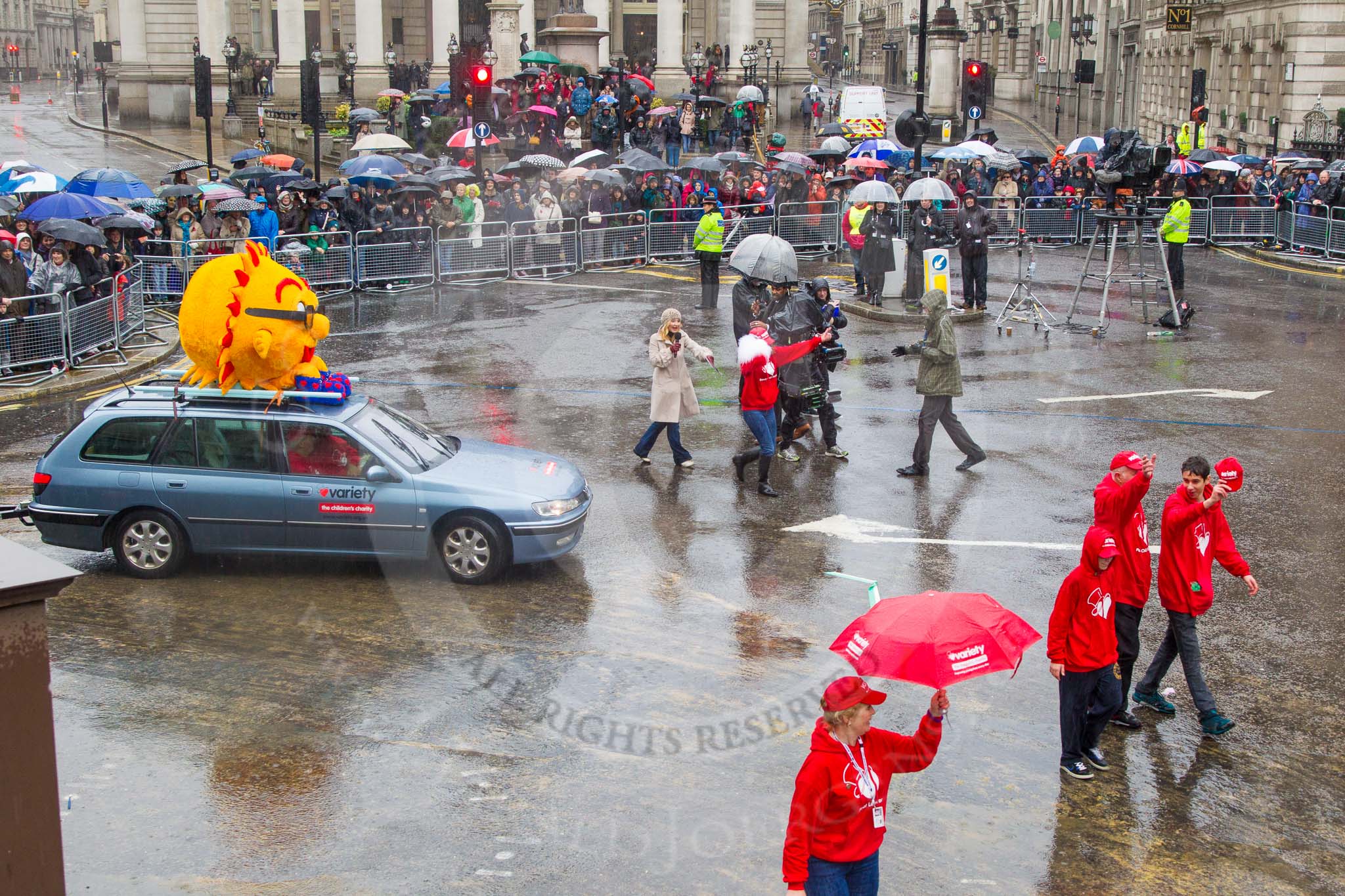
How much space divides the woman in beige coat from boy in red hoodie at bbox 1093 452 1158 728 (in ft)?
19.3

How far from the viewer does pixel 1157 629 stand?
10.1 meters

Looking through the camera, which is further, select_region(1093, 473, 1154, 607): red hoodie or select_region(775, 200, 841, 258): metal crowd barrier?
select_region(775, 200, 841, 258): metal crowd barrier

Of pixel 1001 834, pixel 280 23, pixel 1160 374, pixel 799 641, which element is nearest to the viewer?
pixel 1001 834

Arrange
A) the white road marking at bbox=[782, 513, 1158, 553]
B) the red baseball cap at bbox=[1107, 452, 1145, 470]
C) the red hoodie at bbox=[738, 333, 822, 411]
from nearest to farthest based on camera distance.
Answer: the red baseball cap at bbox=[1107, 452, 1145, 470] < the white road marking at bbox=[782, 513, 1158, 553] < the red hoodie at bbox=[738, 333, 822, 411]

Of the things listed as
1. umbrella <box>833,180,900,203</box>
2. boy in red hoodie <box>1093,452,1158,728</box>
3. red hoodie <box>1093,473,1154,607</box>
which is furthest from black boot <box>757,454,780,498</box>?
umbrella <box>833,180,900,203</box>

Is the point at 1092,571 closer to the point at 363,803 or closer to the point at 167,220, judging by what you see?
the point at 363,803

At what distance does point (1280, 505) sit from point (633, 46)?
84.1 meters

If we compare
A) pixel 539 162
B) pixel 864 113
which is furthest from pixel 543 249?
pixel 864 113

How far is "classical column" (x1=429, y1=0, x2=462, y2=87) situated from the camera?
52125 millimetres


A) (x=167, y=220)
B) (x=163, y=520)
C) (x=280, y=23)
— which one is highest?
(x=280, y=23)

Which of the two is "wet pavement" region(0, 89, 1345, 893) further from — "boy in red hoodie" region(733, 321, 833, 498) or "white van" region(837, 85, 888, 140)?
"white van" region(837, 85, 888, 140)

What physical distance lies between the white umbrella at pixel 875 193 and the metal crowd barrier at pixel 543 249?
5923 millimetres

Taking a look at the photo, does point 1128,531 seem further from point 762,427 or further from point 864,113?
point 864,113

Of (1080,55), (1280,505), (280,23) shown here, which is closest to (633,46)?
(1080,55)
